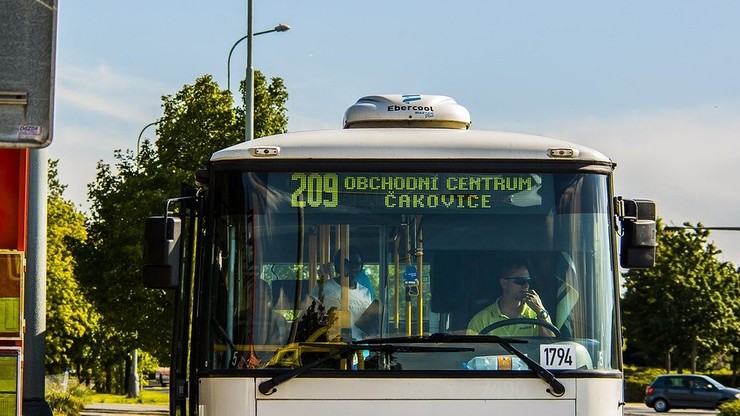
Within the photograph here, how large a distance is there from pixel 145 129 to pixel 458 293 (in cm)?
3900

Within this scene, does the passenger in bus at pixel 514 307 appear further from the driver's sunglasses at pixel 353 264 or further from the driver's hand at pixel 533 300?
the driver's sunglasses at pixel 353 264

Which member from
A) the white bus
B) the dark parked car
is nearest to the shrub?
the dark parked car

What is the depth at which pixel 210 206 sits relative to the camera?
813 centimetres

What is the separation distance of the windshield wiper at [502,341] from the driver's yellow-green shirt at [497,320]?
48mm

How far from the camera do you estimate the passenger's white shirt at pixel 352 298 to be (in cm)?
768

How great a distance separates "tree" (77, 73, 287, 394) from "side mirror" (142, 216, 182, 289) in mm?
19044

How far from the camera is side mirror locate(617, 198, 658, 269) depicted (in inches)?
325

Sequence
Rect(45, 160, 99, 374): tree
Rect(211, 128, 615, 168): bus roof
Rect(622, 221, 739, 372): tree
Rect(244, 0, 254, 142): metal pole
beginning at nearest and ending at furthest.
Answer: Rect(211, 128, 615, 168): bus roof → Rect(244, 0, 254, 142): metal pole → Rect(45, 160, 99, 374): tree → Rect(622, 221, 739, 372): tree

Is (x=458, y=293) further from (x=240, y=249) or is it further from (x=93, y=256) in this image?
(x=93, y=256)

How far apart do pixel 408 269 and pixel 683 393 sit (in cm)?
4170

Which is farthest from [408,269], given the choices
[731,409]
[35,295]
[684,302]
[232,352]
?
[684,302]

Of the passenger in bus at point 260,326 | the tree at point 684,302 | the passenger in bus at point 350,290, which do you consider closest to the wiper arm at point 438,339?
the passenger in bus at point 350,290

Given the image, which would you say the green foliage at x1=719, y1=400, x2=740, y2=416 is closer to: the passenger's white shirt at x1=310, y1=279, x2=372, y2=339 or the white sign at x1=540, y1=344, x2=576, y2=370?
the white sign at x1=540, y1=344, x2=576, y2=370

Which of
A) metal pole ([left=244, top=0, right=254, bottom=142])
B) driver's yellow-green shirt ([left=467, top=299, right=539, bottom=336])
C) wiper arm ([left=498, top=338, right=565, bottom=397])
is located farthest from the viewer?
metal pole ([left=244, top=0, right=254, bottom=142])
